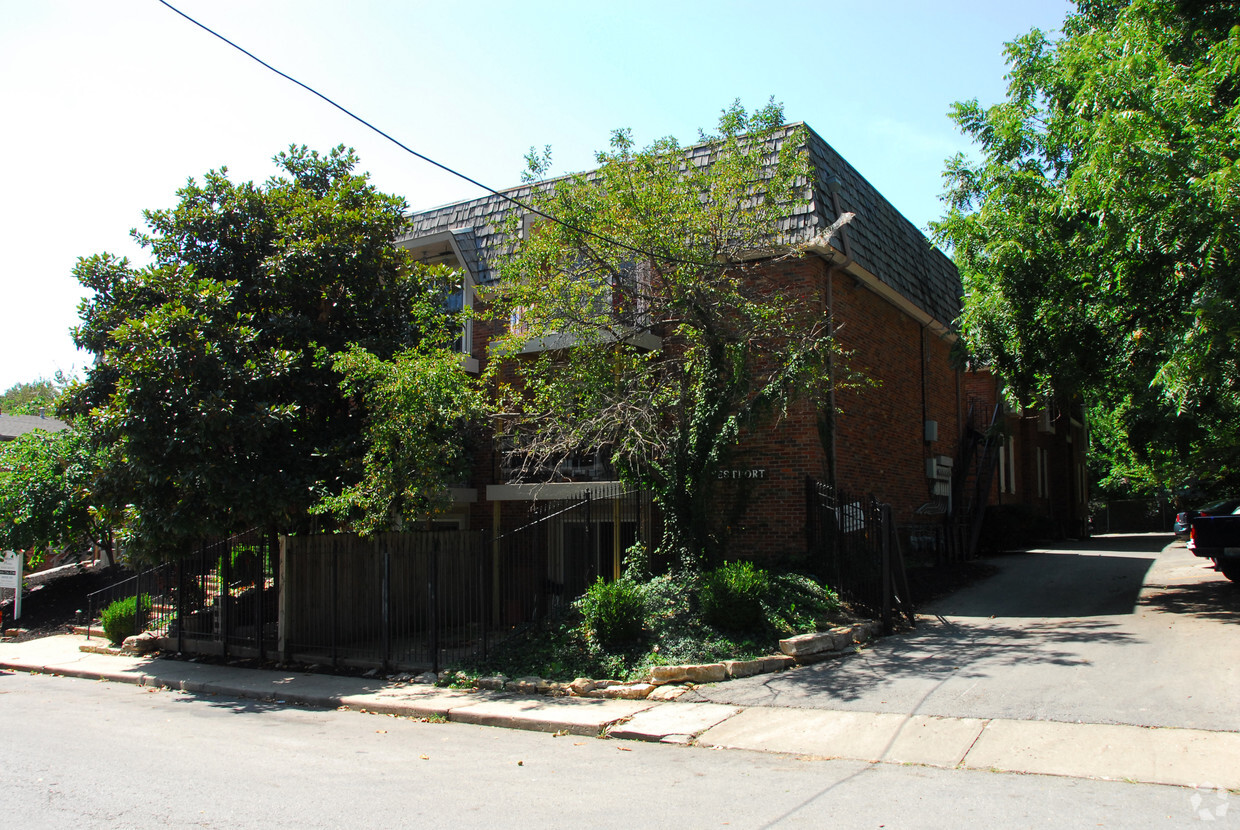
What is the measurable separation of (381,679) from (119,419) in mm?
4927

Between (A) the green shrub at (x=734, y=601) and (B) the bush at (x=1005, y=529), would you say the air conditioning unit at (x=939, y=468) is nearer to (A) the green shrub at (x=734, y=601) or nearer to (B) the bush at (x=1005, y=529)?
(B) the bush at (x=1005, y=529)

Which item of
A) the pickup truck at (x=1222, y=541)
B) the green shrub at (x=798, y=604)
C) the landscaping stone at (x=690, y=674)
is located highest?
the pickup truck at (x=1222, y=541)

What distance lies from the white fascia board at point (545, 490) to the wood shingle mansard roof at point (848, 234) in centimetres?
398

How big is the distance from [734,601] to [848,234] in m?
7.21

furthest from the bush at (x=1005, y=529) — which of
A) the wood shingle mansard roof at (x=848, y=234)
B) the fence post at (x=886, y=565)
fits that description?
the fence post at (x=886, y=565)

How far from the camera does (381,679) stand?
11.3 m

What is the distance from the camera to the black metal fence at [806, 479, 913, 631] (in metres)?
11.6

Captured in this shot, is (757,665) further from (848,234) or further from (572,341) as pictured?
(848,234)

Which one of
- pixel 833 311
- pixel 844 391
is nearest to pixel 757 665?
pixel 844 391

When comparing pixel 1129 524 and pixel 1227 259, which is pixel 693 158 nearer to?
pixel 1227 259

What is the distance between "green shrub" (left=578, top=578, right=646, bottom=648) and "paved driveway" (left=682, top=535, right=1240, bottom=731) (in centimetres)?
150

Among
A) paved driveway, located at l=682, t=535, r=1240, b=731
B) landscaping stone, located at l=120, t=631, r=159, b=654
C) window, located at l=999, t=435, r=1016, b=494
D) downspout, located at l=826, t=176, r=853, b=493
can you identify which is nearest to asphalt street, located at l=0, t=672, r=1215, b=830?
paved driveway, located at l=682, t=535, r=1240, b=731

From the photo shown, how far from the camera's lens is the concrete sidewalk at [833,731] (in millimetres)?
6195

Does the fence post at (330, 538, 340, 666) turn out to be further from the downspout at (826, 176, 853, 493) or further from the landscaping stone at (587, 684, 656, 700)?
the downspout at (826, 176, 853, 493)
